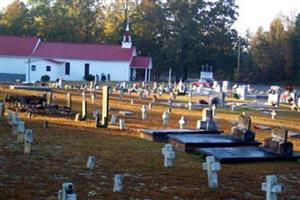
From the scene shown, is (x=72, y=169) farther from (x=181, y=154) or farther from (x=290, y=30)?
(x=290, y=30)

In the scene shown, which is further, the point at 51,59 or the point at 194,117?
the point at 51,59

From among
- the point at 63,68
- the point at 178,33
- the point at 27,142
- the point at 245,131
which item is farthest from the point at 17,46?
the point at 27,142

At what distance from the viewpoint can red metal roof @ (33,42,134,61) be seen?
6481 centimetres

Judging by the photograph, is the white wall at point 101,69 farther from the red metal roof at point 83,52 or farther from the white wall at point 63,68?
the red metal roof at point 83,52

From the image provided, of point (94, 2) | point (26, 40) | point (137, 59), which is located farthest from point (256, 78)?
point (26, 40)

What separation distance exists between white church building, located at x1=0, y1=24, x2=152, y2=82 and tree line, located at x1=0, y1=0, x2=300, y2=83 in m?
9.28

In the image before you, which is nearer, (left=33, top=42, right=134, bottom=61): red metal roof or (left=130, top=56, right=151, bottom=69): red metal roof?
(left=33, top=42, right=134, bottom=61): red metal roof

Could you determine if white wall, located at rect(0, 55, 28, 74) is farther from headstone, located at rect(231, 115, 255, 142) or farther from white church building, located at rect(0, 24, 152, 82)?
headstone, located at rect(231, 115, 255, 142)

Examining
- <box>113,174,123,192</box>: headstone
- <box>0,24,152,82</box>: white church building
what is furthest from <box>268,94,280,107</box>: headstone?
<box>0,24,152,82</box>: white church building

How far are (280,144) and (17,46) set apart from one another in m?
54.3

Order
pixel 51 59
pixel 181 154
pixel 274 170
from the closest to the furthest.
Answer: pixel 274 170
pixel 181 154
pixel 51 59

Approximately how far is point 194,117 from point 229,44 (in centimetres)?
5430

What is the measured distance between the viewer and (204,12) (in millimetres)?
78312

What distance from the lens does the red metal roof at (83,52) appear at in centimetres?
6481
